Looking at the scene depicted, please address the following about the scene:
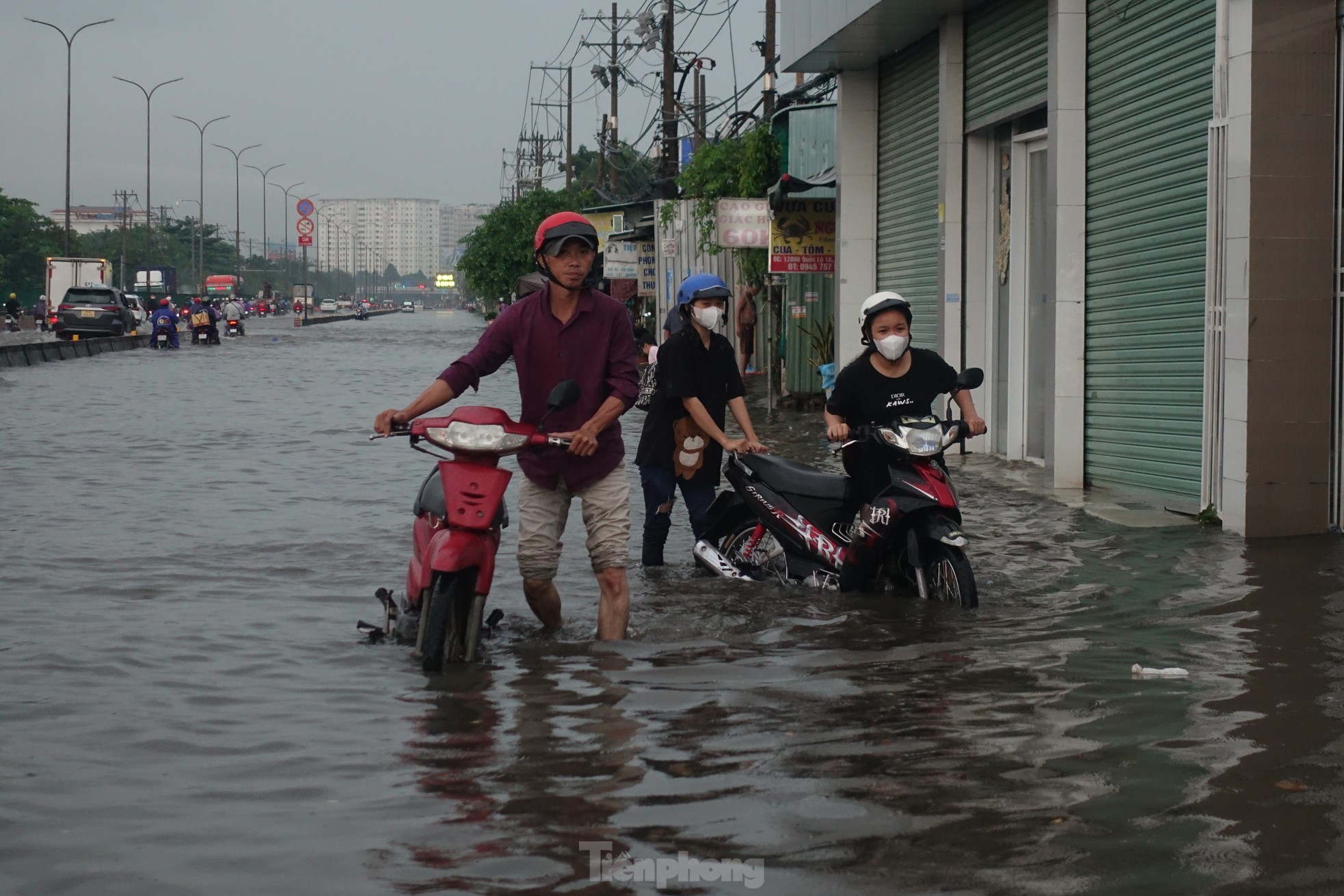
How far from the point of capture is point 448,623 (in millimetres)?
6312

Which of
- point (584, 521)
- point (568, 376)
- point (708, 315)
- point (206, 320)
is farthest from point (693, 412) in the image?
point (206, 320)

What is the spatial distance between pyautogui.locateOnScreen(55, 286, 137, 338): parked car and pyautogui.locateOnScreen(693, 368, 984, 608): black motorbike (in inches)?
1760

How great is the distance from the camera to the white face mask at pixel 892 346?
7609 mm

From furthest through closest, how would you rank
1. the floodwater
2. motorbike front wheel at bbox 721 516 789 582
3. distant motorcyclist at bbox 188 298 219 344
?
1. distant motorcyclist at bbox 188 298 219 344
2. motorbike front wheel at bbox 721 516 789 582
3. the floodwater

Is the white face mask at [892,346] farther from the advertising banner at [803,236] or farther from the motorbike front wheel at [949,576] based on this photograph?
the advertising banner at [803,236]

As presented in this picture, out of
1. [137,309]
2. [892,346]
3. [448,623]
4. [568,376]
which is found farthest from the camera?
[137,309]

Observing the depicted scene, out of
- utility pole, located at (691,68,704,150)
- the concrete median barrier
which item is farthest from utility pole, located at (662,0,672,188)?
the concrete median barrier

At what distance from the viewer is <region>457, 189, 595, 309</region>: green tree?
258ft

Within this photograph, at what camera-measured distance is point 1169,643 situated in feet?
21.9

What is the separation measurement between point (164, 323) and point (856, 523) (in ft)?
143

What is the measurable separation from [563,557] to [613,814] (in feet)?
18.3

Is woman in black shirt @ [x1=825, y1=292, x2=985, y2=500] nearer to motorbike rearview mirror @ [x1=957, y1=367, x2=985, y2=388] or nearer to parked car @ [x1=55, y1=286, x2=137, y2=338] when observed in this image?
motorbike rearview mirror @ [x1=957, y1=367, x2=985, y2=388]

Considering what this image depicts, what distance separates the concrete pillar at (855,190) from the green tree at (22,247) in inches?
3166

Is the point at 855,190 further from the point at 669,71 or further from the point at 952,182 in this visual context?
the point at 669,71
